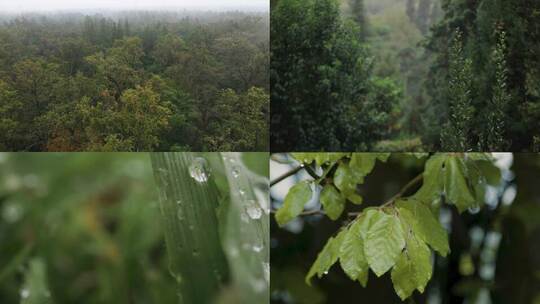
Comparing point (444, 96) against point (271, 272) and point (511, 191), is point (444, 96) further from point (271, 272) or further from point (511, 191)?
point (271, 272)

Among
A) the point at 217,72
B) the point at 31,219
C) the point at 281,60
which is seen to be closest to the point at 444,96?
the point at 281,60

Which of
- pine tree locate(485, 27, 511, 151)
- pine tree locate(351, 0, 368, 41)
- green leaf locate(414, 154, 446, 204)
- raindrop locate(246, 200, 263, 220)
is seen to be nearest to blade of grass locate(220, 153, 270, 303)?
raindrop locate(246, 200, 263, 220)

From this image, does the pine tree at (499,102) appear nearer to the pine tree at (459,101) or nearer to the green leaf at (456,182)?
the pine tree at (459,101)

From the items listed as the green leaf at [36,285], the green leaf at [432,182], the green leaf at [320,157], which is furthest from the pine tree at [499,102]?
the green leaf at [36,285]

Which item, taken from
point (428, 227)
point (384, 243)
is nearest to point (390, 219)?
point (384, 243)

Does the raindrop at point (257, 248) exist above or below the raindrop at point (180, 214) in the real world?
below

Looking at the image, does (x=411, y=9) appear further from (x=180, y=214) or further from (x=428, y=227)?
(x=180, y=214)

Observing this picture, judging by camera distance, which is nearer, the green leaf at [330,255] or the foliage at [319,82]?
the green leaf at [330,255]
